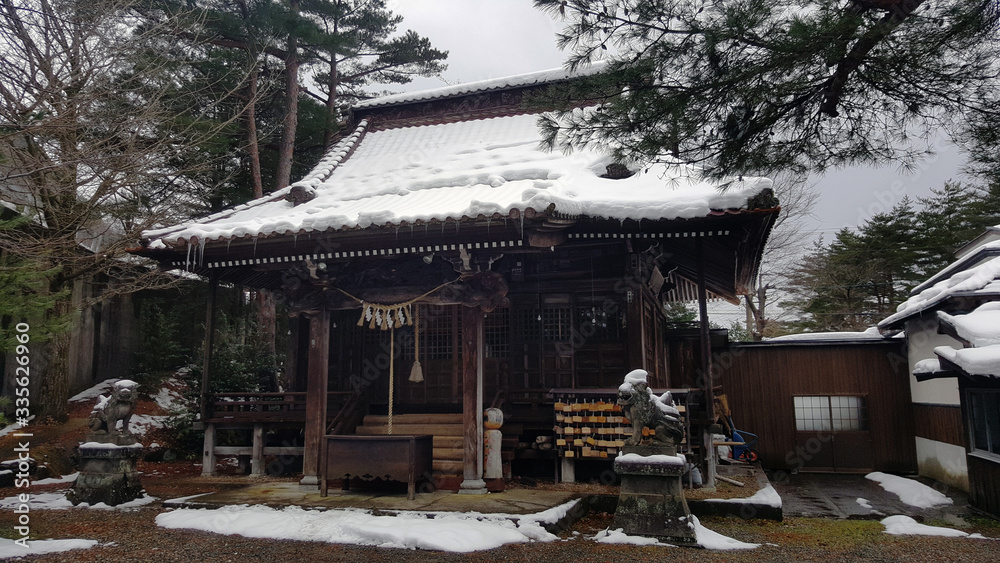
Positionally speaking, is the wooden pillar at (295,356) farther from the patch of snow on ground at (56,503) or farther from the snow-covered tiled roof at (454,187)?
the patch of snow on ground at (56,503)

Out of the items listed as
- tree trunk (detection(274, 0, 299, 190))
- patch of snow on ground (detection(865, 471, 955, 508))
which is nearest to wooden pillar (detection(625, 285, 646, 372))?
patch of snow on ground (detection(865, 471, 955, 508))

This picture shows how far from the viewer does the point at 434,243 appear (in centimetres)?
796

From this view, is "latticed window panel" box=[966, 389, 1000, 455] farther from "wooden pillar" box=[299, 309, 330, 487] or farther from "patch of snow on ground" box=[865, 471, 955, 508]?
"wooden pillar" box=[299, 309, 330, 487]

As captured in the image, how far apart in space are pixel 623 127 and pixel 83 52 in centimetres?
615

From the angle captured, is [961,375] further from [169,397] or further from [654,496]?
[169,397]

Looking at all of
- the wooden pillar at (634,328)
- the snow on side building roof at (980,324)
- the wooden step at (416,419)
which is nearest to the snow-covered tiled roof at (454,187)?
the wooden pillar at (634,328)

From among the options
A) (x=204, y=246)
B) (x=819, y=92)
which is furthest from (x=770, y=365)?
(x=204, y=246)

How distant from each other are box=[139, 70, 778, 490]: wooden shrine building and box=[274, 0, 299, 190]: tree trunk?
175 inches

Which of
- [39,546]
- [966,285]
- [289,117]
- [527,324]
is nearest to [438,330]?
[527,324]

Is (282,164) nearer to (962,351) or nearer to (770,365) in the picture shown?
(770,365)

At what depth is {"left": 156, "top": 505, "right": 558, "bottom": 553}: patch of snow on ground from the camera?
600 cm

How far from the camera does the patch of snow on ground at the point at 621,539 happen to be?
5.99 meters

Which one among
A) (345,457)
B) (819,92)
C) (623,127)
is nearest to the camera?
(819,92)

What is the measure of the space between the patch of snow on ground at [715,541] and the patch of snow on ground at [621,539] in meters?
0.38
